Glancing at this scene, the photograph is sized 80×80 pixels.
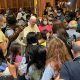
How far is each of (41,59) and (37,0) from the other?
11625mm

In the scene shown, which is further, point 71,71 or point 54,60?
point 54,60

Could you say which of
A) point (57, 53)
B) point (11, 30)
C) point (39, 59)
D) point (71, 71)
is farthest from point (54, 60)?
point (11, 30)

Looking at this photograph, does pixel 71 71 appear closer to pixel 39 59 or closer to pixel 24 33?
pixel 39 59

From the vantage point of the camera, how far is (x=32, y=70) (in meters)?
3.78

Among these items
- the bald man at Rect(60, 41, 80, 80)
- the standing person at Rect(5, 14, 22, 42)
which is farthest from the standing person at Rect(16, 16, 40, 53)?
the bald man at Rect(60, 41, 80, 80)

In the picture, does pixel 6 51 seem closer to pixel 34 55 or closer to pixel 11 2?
pixel 34 55

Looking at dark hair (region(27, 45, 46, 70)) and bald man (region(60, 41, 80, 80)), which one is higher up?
bald man (region(60, 41, 80, 80))

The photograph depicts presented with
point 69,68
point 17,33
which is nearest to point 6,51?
point 17,33

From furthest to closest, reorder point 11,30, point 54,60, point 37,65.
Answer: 1. point 11,30
2. point 37,65
3. point 54,60

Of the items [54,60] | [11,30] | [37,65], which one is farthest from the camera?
[11,30]

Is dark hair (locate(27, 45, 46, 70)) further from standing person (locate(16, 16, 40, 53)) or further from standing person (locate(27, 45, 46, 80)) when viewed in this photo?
standing person (locate(16, 16, 40, 53))

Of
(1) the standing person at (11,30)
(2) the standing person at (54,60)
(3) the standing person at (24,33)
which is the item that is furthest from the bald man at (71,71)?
(1) the standing person at (11,30)

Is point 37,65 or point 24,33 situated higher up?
point 37,65

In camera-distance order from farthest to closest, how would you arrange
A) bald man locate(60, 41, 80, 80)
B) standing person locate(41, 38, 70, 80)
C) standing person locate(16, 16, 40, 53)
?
standing person locate(16, 16, 40, 53) < standing person locate(41, 38, 70, 80) < bald man locate(60, 41, 80, 80)
